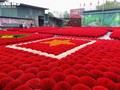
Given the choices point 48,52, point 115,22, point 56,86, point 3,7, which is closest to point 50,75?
point 56,86

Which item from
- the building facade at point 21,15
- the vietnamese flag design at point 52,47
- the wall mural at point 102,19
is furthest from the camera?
the wall mural at point 102,19

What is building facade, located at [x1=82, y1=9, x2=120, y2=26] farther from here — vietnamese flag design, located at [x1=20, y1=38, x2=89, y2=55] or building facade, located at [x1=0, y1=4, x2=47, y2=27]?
vietnamese flag design, located at [x1=20, y1=38, x2=89, y2=55]

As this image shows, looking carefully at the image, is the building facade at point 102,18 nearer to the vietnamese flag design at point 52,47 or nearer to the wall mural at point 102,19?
the wall mural at point 102,19

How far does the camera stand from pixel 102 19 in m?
27.8

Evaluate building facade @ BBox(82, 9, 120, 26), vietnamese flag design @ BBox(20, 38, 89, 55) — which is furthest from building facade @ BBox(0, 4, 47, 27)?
vietnamese flag design @ BBox(20, 38, 89, 55)

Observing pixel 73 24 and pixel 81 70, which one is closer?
pixel 81 70

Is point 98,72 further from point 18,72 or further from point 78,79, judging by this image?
point 18,72

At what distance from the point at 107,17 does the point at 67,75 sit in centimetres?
2577

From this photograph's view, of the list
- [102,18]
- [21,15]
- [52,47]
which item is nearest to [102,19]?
[102,18]

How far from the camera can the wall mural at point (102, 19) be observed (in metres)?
25.7

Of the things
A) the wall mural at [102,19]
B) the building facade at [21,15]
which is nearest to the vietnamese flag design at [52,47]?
the building facade at [21,15]

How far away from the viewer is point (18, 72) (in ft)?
10.4

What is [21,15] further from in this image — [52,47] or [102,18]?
[52,47]

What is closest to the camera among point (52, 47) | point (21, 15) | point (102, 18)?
point (52, 47)
